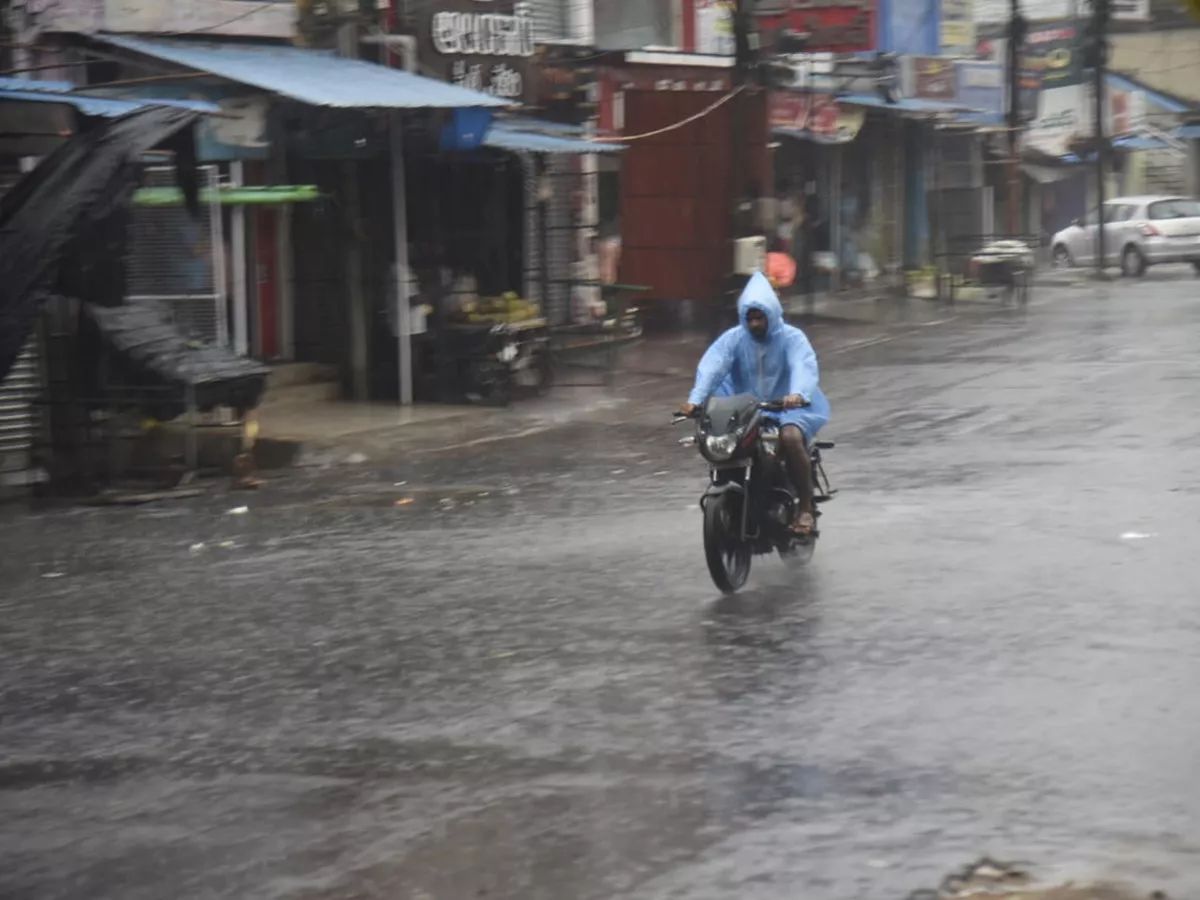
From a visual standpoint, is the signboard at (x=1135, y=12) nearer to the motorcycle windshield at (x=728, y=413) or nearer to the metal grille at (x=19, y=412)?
the metal grille at (x=19, y=412)

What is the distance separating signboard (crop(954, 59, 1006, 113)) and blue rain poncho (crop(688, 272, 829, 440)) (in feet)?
102

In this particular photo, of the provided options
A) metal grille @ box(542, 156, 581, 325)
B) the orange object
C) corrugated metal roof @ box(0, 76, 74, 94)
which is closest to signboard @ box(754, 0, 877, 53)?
the orange object

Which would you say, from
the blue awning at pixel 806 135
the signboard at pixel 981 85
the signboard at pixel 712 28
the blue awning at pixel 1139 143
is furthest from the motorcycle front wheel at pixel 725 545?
the blue awning at pixel 1139 143

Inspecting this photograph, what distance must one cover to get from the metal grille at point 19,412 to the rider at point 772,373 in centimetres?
682

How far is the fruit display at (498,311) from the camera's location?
19.8 metres

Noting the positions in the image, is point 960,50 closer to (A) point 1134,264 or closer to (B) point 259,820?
(A) point 1134,264

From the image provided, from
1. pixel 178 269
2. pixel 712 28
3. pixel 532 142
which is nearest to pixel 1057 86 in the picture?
pixel 712 28

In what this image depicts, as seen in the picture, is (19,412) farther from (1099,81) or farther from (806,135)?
(1099,81)

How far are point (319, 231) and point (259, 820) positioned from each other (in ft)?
48.7

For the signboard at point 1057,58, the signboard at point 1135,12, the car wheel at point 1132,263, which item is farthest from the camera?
the signboard at point 1135,12

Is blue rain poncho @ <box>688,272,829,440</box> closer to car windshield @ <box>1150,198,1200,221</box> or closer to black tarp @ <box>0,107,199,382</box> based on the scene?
black tarp @ <box>0,107,199,382</box>

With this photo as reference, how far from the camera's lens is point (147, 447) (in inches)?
606

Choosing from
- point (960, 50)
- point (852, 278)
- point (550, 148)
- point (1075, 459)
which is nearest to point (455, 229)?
point (550, 148)

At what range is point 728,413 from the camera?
9.72 meters
